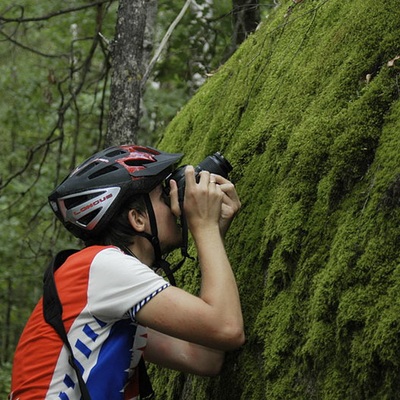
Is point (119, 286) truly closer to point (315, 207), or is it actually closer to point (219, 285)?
point (219, 285)

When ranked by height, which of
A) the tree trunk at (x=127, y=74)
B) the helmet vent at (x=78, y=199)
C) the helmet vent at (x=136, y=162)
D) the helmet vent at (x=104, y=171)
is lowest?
the helmet vent at (x=78, y=199)

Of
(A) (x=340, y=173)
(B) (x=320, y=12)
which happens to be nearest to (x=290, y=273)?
(A) (x=340, y=173)

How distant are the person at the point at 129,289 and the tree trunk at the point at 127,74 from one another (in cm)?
278

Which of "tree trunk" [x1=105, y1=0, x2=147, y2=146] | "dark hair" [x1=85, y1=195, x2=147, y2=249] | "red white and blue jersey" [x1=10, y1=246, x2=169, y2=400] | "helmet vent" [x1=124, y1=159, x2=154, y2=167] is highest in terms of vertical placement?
A: "tree trunk" [x1=105, y1=0, x2=147, y2=146]

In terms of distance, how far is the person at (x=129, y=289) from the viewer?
2.77 metres

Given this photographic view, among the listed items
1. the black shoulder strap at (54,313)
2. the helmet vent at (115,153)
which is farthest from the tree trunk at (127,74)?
the black shoulder strap at (54,313)

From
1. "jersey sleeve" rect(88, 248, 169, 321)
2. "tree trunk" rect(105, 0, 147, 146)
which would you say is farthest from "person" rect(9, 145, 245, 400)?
"tree trunk" rect(105, 0, 147, 146)

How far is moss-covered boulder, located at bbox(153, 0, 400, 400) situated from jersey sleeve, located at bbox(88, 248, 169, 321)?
584mm

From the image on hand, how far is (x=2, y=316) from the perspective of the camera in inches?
760

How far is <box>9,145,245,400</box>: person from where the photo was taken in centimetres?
277

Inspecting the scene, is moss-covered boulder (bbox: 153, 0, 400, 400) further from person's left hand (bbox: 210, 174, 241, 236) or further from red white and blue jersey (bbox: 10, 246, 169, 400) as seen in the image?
red white and blue jersey (bbox: 10, 246, 169, 400)

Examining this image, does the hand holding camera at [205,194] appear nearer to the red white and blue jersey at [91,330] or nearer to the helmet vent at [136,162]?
the helmet vent at [136,162]

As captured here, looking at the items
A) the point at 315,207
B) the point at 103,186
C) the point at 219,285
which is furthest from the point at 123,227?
the point at 315,207

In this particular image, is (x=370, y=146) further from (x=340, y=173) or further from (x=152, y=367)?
(x=152, y=367)
